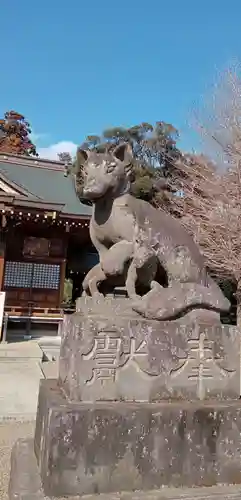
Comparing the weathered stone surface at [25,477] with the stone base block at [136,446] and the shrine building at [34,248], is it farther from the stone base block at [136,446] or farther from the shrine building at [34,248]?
the shrine building at [34,248]

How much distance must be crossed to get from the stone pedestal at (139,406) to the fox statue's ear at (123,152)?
0.95m

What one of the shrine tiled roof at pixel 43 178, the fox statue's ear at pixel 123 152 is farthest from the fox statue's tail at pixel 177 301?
the shrine tiled roof at pixel 43 178

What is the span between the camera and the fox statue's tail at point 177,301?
2451 millimetres

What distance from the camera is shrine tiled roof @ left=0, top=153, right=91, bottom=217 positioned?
50.4 ft

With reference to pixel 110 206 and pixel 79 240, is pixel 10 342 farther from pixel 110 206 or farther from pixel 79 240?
pixel 110 206

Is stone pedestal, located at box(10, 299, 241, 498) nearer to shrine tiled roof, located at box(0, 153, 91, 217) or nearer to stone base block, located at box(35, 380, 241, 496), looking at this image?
stone base block, located at box(35, 380, 241, 496)

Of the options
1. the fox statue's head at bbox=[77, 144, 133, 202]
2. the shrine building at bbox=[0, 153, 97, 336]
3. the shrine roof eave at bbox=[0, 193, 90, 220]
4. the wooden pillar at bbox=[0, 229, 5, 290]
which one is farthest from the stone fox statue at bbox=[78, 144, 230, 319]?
the wooden pillar at bbox=[0, 229, 5, 290]

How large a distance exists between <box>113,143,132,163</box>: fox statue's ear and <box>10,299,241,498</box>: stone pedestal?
0.95 m

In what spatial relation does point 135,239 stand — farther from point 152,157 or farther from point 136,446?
point 152,157

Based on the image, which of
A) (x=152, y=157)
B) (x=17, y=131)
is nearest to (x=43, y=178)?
(x=152, y=157)

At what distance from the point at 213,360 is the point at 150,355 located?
1.35 feet

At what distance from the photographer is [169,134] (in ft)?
55.2

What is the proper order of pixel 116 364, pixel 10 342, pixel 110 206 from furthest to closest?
pixel 10 342, pixel 110 206, pixel 116 364

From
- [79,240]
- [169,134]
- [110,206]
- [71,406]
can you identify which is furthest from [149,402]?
[169,134]
